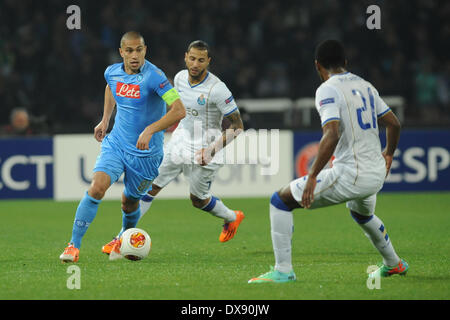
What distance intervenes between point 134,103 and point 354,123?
2353mm

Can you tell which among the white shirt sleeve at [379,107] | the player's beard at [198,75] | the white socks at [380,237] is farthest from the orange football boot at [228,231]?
the white shirt sleeve at [379,107]

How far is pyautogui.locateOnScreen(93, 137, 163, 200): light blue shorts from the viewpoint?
7.23m

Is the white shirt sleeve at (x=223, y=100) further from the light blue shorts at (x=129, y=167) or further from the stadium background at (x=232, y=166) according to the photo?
the stadium background at (x=232, y=166)

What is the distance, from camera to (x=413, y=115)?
16.3 m

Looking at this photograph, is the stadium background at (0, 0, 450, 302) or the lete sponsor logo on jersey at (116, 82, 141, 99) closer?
the stadium background at (0, 0, 450, 302)

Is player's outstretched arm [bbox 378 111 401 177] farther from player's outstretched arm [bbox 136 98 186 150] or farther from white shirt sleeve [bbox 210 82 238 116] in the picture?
white shirt sleeve [bbox 210 82 238 116]

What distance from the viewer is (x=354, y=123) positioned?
5836 mm

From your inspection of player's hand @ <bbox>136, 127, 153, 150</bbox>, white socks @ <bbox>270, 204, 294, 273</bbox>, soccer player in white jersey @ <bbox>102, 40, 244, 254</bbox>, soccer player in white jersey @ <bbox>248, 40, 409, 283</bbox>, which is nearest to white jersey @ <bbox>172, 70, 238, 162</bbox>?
soccer player in white jersey @ <bbox>102, 40, 244, 254</bbox>

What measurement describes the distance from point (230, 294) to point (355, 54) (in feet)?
41.6

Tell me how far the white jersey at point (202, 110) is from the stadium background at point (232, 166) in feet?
Result: 3.74

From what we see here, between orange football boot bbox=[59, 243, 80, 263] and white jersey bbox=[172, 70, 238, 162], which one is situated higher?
white jersey bbox=[172, 70, 238, 162]

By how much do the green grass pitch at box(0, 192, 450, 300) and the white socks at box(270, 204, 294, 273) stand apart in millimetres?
192
